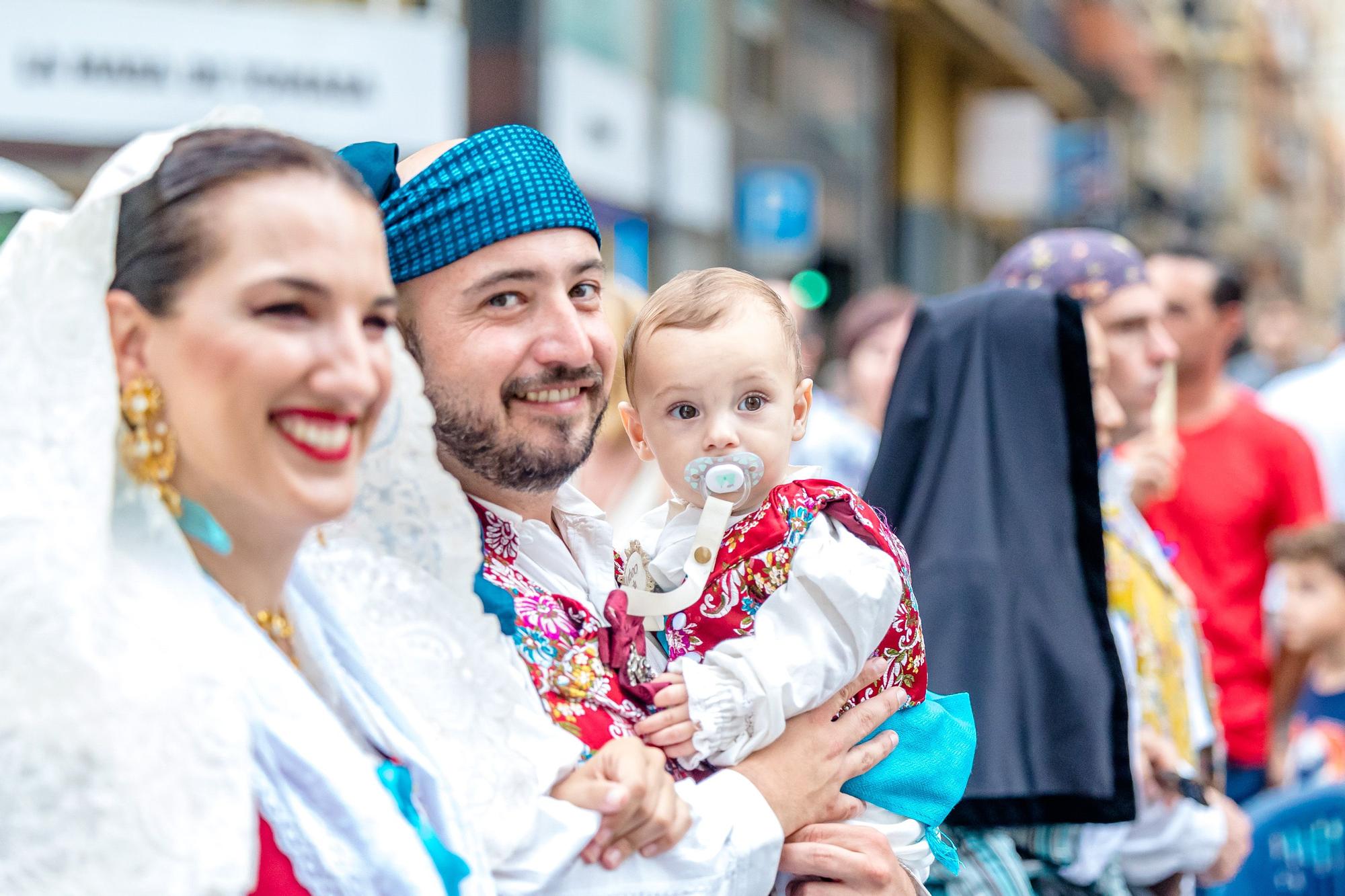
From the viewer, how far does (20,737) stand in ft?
4.84

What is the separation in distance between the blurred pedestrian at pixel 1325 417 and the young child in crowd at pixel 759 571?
16.3 feet

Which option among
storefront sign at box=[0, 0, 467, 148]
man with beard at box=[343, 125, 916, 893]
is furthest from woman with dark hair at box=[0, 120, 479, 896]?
storefront sign at box=[0, 0, 467, 148]

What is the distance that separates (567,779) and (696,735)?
231 mm

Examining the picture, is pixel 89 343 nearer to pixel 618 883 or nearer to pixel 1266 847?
pixel 618 883

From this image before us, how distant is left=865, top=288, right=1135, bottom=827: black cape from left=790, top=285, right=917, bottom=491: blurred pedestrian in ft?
9.74

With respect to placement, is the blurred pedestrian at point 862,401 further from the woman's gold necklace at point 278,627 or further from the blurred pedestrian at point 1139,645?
the woman's gold necklace at point 278,627

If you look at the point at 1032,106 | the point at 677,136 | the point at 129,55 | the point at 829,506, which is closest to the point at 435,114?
the point at 129,55

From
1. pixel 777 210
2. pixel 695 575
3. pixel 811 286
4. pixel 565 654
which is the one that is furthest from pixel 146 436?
pixel 811 286

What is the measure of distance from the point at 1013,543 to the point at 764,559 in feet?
3.75

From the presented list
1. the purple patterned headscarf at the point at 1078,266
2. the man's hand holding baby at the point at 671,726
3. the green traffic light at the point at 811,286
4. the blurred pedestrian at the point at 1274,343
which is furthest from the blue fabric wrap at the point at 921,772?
the green traffic light at the point at 811,286

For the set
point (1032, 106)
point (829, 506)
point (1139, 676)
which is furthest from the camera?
point (1032, 106)

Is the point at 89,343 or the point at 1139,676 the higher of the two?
the point at 89,343

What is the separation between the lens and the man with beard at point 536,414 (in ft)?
7.43

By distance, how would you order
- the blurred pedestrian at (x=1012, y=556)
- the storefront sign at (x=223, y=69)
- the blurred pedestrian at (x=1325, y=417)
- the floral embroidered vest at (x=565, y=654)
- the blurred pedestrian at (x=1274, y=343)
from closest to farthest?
the floral embroidered vest at (x=565, y=654), the blurred pedestrian at (x=1012, y=556), the blurred pedestrian at (x=1325, y=417), the storefront sign at (x=223, y=69), the blurred pedestrian at (x=1274, y=343)
